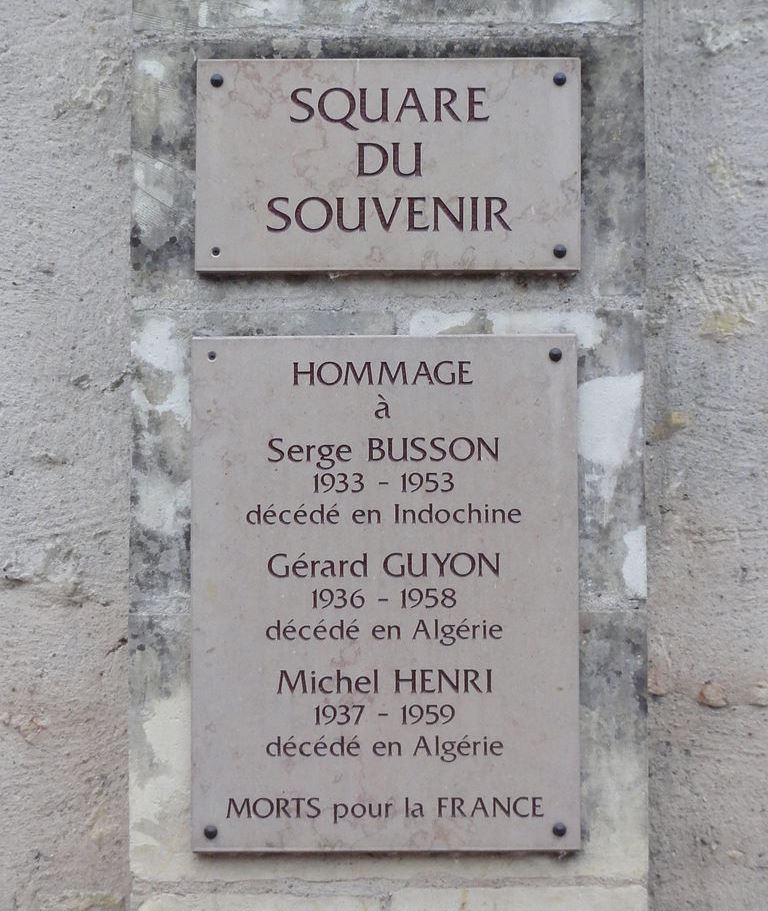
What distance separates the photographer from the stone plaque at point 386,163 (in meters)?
2.13

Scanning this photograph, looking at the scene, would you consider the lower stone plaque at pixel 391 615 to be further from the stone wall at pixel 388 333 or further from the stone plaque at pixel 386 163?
the stone plaque at pixel 386 163

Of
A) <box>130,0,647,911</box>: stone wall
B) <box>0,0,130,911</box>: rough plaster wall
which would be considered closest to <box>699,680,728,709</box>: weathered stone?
<box>130,0,647,911</box>: stone wall

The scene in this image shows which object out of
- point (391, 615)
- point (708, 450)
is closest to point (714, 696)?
point (708, 450)

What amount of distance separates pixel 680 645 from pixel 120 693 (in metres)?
1.14

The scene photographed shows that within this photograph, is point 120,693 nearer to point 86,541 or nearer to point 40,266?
point 86,541

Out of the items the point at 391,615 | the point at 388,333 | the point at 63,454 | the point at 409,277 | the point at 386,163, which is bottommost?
the point at 391,615

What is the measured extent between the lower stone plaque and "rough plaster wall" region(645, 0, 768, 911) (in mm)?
365

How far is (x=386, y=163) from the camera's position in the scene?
84.3 inches

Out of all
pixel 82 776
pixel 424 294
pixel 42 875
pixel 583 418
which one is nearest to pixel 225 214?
pixel 424 294

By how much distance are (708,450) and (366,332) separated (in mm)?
759

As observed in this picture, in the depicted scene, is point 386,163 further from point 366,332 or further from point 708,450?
point 708,450

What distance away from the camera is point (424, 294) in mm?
2148

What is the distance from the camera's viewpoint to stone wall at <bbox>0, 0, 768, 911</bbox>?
6.92 feet

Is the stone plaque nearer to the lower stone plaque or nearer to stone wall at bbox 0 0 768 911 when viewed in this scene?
stone wall at bbox 0 0 768 911
